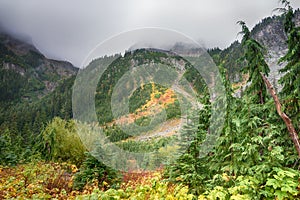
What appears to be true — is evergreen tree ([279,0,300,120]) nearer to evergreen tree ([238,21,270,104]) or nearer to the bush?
evergreen tree ([238,21,270,104])

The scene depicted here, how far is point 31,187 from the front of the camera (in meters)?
6.94

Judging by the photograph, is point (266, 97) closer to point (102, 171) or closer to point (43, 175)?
point (102, 171)

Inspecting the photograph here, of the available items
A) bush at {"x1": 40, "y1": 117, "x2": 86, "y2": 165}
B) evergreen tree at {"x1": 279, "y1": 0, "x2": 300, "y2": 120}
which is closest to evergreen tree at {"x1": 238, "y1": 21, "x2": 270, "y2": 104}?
evergreen tree at {"x1": 279, "y1": 0, "x2": 300, "y2": 120}

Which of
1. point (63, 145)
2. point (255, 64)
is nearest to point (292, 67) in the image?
point (255, 64)

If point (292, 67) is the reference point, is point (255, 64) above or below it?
above

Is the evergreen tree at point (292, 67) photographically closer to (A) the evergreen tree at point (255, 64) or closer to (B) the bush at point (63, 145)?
(A) the evergreen tree at point (255, 64)

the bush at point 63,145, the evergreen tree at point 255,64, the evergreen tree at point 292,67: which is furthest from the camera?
the bush at point 63,145

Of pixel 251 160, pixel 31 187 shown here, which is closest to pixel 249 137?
pixel 251 160

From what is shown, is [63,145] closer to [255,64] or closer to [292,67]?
[255,64]

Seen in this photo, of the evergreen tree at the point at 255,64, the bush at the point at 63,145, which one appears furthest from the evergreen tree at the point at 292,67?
the bush at the point at 63,145

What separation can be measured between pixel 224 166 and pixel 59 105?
12003cm

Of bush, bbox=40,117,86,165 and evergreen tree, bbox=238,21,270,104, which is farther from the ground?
evergreen tree, bbox=238,21,270,104

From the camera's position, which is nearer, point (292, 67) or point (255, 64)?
point (292, 67)

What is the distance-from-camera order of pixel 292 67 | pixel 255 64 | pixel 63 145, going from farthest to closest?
pixel 63 145 < pixel 255 64 < pixel 292 67
